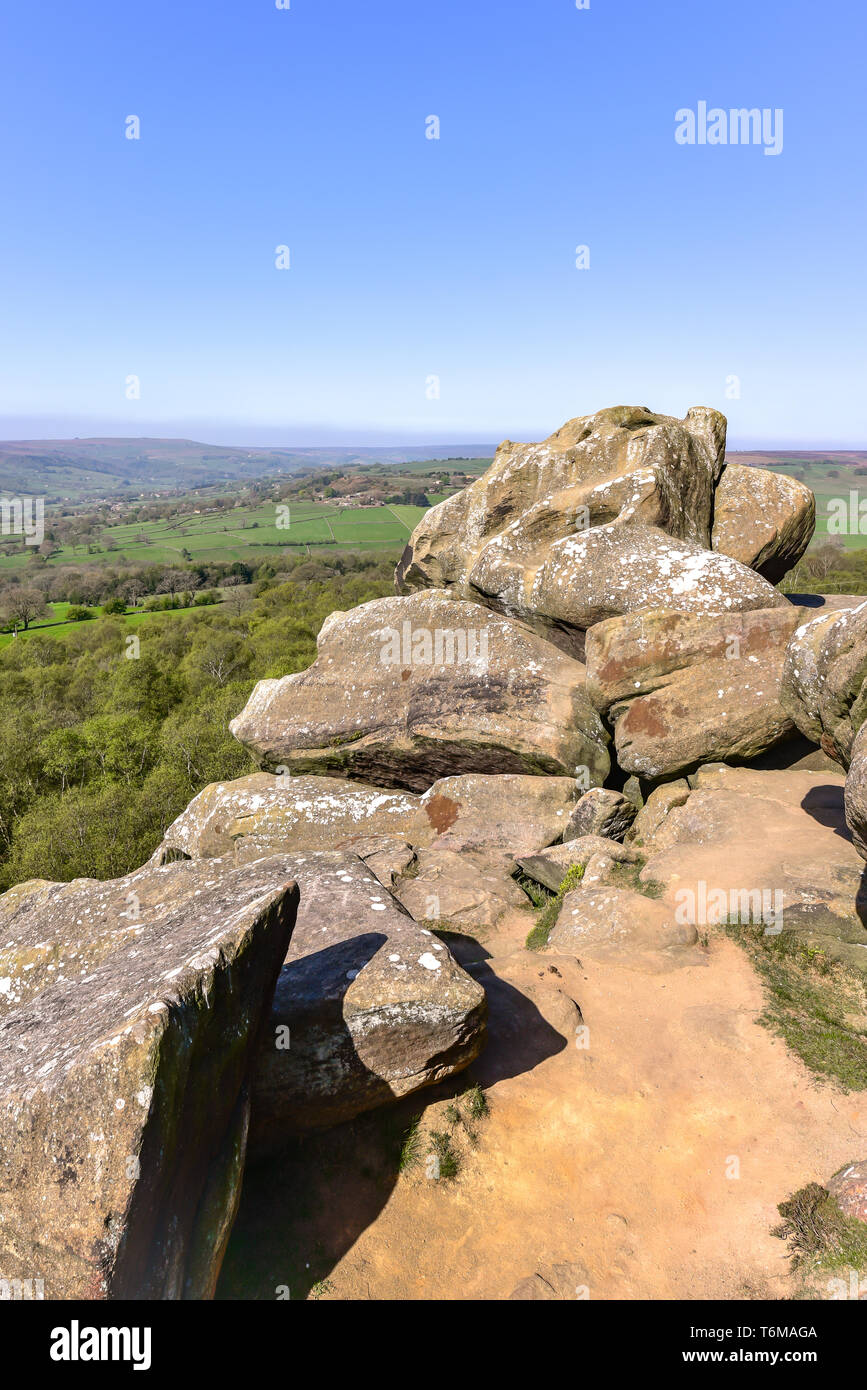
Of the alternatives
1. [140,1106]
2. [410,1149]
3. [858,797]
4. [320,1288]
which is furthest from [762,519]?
[140,1106]

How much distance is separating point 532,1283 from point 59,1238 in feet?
13.8

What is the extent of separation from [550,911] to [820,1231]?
6.74 m

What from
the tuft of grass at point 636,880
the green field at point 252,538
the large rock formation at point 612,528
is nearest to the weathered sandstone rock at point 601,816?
the tuft of grass at point 636,880

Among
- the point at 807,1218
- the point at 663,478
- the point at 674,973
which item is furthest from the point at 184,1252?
the point at 663,478

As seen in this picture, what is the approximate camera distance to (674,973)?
34.7ft

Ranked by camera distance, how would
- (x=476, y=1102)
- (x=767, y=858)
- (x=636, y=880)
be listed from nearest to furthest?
(x=476, y=1102) < (x=767, y=858) < (x=636, y=880)

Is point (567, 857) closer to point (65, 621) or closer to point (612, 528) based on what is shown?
point (612, 528)

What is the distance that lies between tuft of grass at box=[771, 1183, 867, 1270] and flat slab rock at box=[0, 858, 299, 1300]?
17.1 ft

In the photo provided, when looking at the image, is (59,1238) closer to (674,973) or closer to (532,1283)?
(532,1283)

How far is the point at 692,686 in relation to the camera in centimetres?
1603

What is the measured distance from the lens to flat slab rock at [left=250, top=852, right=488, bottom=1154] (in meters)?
7.48

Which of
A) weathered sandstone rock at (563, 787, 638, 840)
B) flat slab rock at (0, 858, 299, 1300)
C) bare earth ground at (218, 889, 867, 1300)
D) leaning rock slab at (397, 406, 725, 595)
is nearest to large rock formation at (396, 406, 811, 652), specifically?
leaning rock slab at (397, 406, 725, 595)

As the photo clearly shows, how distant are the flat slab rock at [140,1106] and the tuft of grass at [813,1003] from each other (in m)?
6.75
